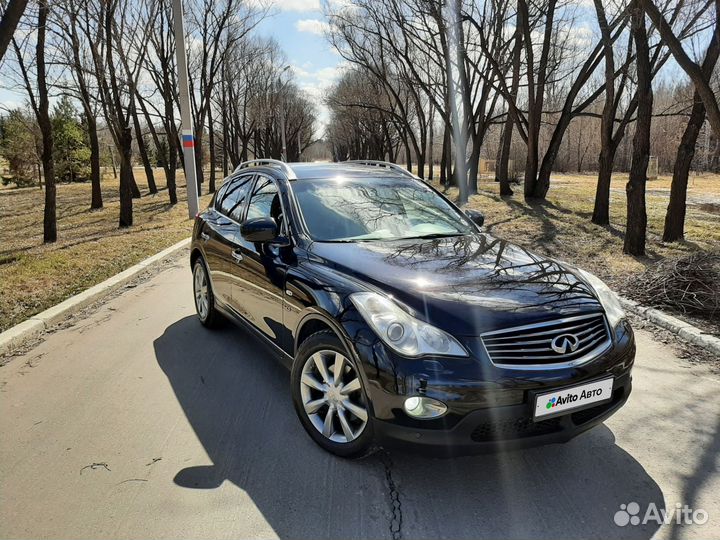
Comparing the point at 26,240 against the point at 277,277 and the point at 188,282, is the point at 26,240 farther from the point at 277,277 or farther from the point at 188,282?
the point at 277,277

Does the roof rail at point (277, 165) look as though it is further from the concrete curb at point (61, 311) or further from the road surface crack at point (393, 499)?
the concrete curb at point (61, 311)

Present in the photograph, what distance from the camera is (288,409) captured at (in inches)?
145

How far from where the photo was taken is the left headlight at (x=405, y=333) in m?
2.57

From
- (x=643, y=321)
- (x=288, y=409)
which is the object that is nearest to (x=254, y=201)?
(x=288, y=409)

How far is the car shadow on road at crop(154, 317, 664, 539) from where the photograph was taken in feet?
8.20

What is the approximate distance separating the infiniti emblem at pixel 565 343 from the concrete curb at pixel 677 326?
9.03 ft

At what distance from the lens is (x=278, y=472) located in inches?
115

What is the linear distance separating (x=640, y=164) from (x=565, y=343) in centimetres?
740

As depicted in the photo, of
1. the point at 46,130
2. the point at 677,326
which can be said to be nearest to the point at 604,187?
the point at 677,326

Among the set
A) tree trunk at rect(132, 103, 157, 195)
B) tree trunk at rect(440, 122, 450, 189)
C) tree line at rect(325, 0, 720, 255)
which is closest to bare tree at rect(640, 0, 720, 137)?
tree line at rect(325, 0, 720, 255)

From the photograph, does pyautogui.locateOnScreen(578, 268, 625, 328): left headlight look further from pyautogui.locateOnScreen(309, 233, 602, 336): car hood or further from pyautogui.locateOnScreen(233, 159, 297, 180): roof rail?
pyautogui.locateOnScreen(233, 159, 297, 180): roof rail

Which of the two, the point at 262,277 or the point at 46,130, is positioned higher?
the point at 46,130

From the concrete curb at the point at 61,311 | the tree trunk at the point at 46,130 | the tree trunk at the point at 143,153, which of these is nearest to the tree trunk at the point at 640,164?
the concrete curb at the point at 61,311

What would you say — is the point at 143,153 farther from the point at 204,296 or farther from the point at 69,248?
the point at 204,296
